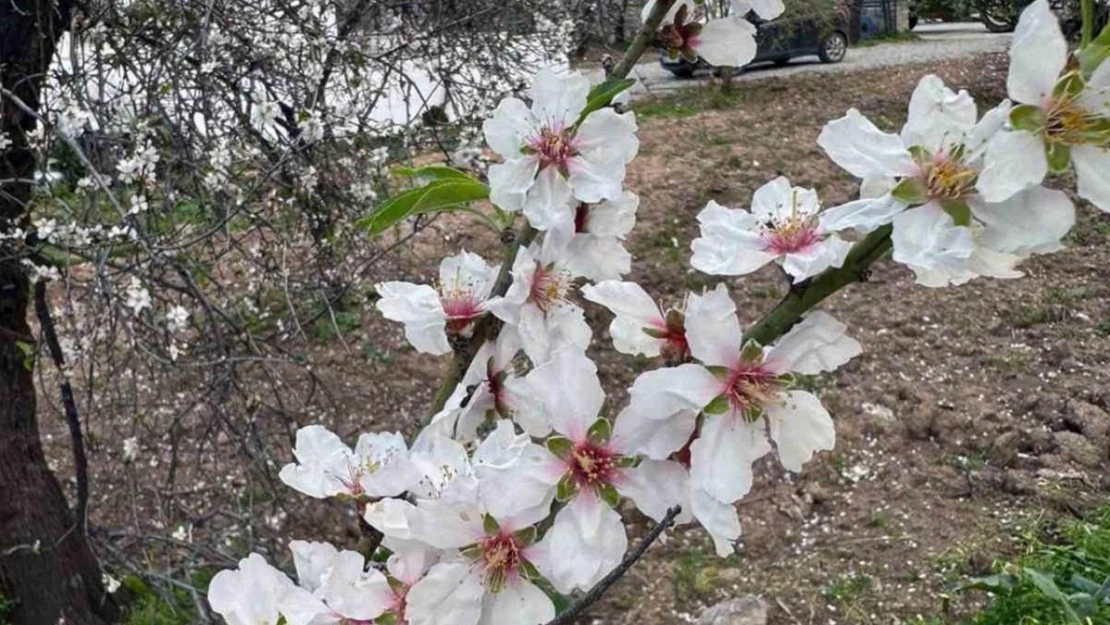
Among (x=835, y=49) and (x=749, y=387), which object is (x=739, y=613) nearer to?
(x=749, y=387)

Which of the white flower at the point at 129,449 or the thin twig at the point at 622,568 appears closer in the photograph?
the thin twig at the point at 622,568

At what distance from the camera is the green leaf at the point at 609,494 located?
0.56 m

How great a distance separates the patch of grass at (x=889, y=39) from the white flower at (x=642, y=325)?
14.0m

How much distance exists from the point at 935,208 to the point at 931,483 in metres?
2.91

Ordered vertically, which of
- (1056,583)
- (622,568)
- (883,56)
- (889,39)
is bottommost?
(889,39)

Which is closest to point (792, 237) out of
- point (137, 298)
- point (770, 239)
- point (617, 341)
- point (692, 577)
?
point (770, 239)

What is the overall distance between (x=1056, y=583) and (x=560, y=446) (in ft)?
7.24

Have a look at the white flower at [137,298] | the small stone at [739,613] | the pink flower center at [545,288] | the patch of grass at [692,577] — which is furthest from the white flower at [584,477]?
the patch of grass at [692,577]

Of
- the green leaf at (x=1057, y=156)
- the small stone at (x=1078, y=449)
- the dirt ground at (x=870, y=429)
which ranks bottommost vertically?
the small stone at (x=1078, y=449)

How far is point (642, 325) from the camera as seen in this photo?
60 centimetres

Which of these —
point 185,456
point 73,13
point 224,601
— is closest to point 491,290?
point 224,601

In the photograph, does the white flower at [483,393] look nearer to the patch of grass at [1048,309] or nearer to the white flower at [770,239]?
the white flower at [770,239]

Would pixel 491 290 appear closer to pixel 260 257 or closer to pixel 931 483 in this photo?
pixel 260 257

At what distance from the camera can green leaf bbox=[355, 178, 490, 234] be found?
65 centimetres
